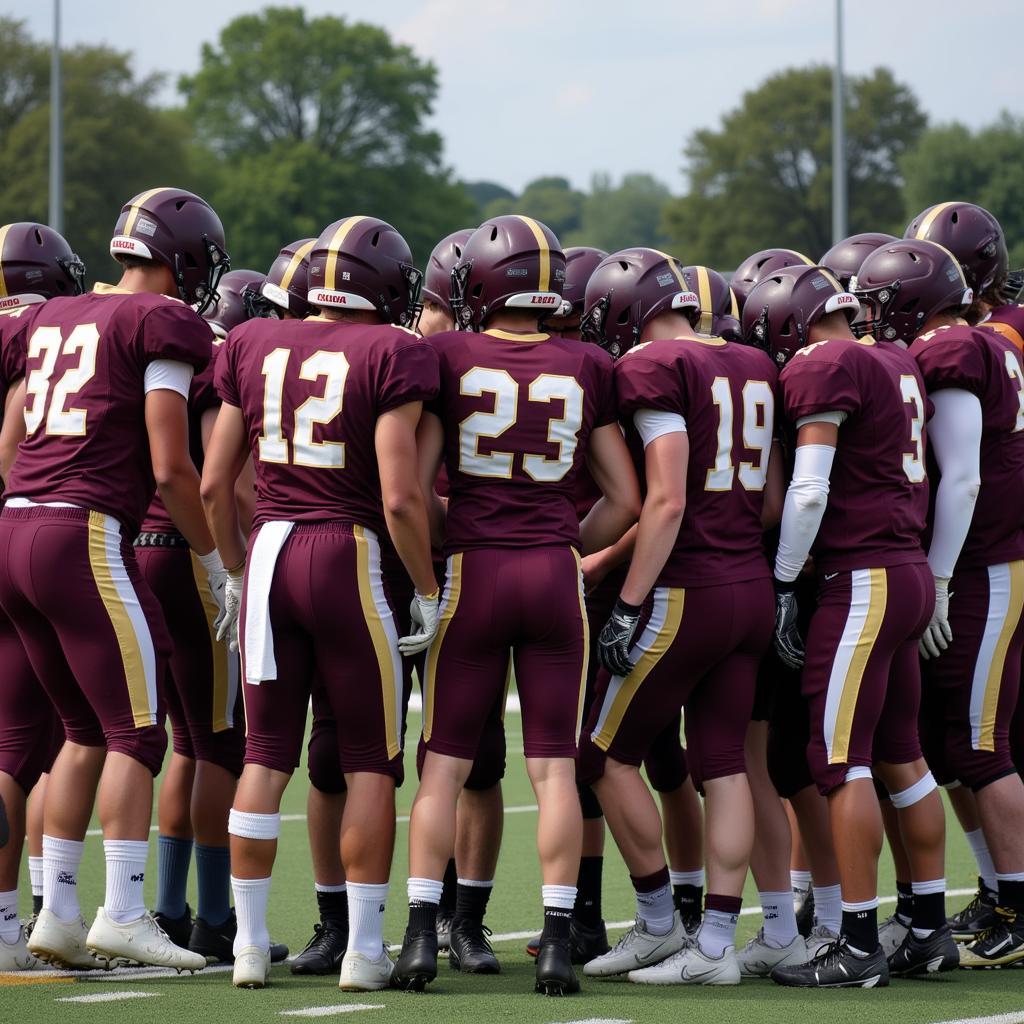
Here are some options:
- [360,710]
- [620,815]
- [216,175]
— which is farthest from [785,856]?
[216,175]

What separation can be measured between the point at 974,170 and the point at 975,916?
5092 centimetres

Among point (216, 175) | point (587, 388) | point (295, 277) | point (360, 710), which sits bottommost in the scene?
point (360, 710)

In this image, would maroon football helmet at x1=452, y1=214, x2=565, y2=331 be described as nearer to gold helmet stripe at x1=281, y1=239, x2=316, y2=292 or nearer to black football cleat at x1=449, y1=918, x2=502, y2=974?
gold helmet stripe at x1=281, y1=239, x2=316, y2=292

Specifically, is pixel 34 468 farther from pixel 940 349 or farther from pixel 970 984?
pixel 970 984

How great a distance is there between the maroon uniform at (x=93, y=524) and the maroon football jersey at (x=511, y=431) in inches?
33.1

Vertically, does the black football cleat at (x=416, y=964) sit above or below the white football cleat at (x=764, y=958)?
above

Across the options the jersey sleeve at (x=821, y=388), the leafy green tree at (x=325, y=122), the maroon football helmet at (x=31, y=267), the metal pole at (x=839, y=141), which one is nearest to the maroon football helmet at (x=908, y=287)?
the jersey sleeve at (x=821, y=388)

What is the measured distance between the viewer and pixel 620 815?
5508mm

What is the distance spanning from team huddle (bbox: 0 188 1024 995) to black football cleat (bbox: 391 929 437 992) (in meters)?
0.01

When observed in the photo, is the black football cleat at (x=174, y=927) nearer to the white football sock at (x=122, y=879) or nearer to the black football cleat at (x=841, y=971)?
the white football sock at (x=122, y=879)

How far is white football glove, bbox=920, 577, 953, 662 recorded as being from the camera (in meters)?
5.74

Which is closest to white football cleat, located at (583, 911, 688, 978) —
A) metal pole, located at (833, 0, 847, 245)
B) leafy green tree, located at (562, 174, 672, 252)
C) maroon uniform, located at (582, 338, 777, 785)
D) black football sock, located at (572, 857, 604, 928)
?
black football sock, located at (572, 857, 604, 928)

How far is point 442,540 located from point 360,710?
26.6 inches

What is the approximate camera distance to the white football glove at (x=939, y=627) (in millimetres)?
5742
